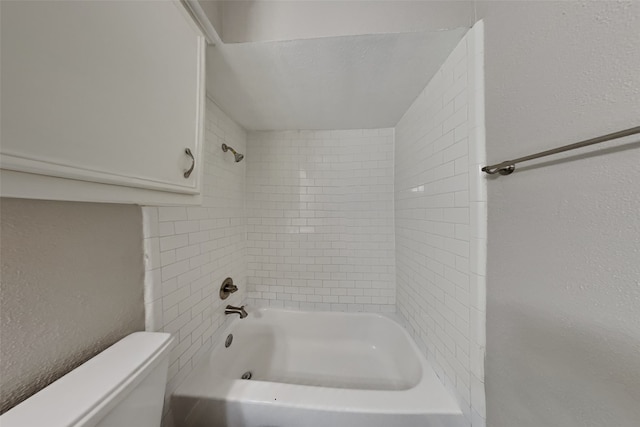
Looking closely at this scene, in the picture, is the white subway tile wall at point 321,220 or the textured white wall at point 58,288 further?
the white subway tile wall at point 321,220

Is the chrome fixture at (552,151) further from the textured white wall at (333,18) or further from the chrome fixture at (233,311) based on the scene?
the chrome fixture at (233,311)

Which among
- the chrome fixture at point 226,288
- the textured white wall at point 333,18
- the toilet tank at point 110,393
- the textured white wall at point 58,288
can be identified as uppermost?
the textured white wall at point 333,18

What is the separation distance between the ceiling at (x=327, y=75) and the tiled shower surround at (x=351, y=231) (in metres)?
0.12

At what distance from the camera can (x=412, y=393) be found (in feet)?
3.27

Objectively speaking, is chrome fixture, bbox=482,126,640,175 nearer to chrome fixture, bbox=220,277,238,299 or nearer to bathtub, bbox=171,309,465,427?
bathtub, bbox=171,309,465,427

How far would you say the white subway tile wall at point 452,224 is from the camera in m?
Result: 0.79

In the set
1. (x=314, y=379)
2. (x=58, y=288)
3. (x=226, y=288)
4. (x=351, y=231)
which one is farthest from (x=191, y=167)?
(x=314, y=379)

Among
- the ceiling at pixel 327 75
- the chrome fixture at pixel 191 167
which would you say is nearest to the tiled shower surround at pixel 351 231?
the ceiling at pixel 327 75

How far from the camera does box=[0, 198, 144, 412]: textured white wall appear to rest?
0.49 metres

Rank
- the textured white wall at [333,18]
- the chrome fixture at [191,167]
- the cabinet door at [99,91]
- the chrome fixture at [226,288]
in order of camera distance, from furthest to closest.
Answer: the chrome fixture at [226,288] < the textured white wall at [333,18] < the chrome fixture at [191,167] < the cabinet door at [99,91]

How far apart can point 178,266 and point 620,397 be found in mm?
1434

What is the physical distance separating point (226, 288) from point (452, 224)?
57.3 inches

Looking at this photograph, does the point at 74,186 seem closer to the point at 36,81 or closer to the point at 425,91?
the point at 36,81

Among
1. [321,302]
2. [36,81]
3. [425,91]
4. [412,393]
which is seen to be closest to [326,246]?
[321,302]
